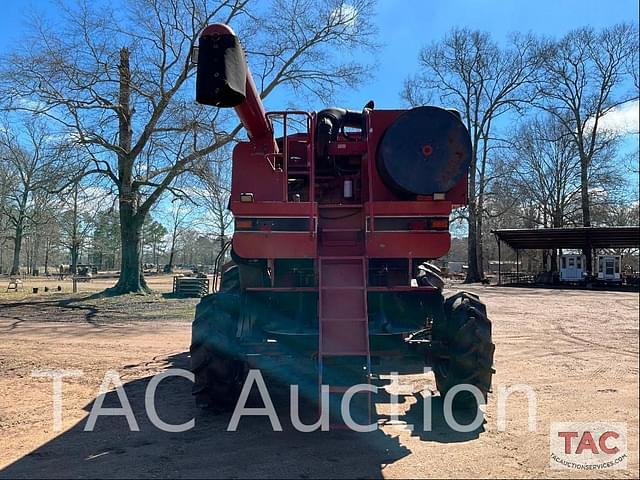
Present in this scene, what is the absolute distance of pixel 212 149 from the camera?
872 inches

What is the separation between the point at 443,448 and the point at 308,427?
136 cm

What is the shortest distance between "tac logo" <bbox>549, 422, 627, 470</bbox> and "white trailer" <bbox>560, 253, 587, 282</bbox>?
3081cm

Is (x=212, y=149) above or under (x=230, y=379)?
above

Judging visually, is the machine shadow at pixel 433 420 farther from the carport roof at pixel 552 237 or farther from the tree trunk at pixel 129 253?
the tree trunk at pixel 129 253

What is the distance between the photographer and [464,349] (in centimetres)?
544

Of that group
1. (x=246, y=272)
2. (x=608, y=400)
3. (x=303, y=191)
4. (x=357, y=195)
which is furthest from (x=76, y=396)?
(x=608, y=400)

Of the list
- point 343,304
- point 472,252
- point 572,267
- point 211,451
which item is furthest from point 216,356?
point 472,252

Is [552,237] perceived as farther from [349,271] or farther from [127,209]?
[349,271]

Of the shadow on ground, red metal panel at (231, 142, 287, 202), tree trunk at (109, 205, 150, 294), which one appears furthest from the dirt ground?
tree trunk at (109, 205, 150, 294)

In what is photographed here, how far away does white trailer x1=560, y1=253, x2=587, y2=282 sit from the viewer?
33469 millimetres

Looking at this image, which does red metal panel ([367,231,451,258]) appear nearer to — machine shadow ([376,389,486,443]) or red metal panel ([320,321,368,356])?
red metal panel ([320,321,368,356])

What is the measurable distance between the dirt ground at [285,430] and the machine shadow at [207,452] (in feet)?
0.04

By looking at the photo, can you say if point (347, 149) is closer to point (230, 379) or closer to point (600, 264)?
→ point (230, 379)

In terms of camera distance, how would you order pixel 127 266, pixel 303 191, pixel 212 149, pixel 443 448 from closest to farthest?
pixel 443 448 → pixel 303 191 → pixel 212 149 → pixel 127 266
